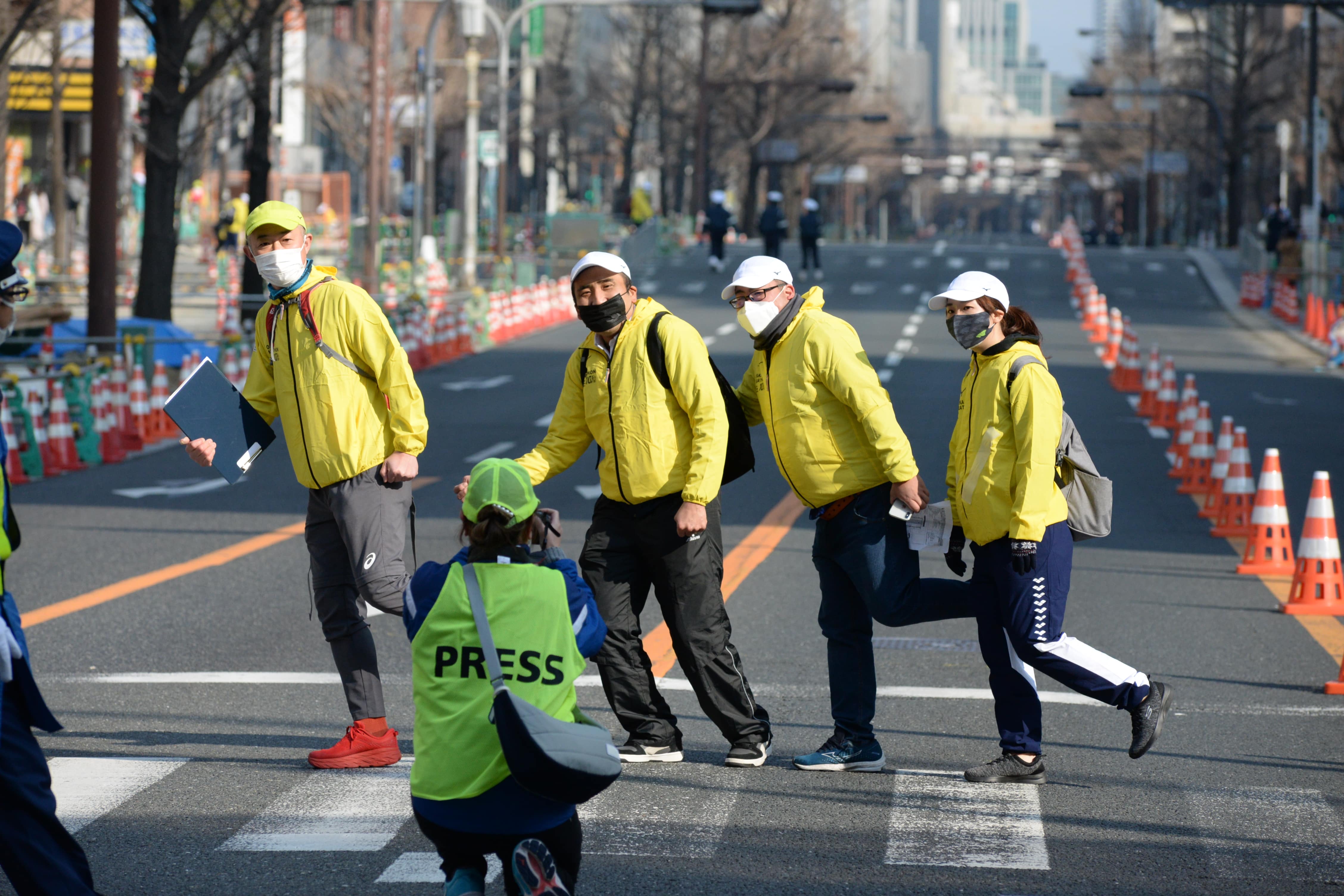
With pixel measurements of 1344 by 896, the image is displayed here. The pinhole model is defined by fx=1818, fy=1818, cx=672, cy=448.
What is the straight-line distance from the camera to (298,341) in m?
6.17

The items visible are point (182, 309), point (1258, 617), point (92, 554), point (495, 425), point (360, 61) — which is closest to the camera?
point (1258, 617)

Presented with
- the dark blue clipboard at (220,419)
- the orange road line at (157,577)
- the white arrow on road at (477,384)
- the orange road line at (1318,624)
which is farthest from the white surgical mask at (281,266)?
the white arrow on road at (477,384)

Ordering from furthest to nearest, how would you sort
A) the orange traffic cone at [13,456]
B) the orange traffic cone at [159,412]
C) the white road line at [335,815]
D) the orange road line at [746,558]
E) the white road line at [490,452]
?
the orange traffic cone at [159,412] → the white road line at [490,452] → the orange traffic cone at [13,456] → the orange road line at [746,558] → the white road line at [335,815]

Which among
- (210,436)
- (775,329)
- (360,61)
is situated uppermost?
(360,61)

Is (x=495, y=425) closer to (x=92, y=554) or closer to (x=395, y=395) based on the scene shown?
(x=92, y=554)

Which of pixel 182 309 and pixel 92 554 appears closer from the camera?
pixel 92 554

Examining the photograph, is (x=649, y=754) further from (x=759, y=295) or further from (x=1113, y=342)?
(x=1113, y=342)

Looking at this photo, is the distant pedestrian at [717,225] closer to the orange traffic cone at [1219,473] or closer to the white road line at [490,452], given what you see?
the white road line at [490,452]

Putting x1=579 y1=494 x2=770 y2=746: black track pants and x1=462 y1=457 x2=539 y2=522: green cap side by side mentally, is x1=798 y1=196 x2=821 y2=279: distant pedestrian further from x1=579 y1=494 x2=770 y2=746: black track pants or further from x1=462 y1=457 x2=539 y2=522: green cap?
x1=462 y1=457 x2=539 y2=522: green cap

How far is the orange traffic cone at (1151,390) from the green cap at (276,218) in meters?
15.7

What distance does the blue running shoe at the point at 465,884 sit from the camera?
13.8 feet

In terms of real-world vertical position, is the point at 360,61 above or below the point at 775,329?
above

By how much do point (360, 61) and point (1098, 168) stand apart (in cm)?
5852

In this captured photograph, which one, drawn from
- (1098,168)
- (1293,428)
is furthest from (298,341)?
(1098,168)
